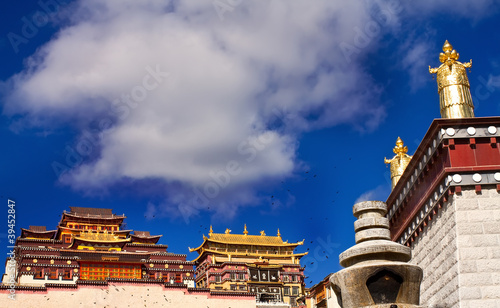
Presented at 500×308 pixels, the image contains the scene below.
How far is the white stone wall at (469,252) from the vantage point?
51.7 feet

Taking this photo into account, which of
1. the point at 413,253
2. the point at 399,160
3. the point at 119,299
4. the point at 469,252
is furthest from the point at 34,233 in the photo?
the point at 469,252

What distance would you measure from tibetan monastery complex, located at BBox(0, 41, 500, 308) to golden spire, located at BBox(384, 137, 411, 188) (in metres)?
0.05

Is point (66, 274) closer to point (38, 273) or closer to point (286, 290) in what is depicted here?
point (38, 273)

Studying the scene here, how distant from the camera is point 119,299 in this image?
4359 centimetres

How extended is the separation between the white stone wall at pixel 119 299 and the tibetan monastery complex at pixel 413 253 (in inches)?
3.0

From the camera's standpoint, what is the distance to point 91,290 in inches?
1692

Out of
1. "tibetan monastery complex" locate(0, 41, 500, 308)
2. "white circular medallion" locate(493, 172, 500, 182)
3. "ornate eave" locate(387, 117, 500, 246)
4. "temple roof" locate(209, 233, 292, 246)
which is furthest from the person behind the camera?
"temple roof" locate(209, 233, 292, 246)

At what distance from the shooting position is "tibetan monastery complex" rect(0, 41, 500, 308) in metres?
9.23

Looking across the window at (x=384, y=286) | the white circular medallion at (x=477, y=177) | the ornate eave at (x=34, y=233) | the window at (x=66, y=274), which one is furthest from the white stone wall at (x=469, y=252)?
the ornate eave at (x=34, y=233)

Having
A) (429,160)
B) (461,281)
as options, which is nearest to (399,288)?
(461,281)

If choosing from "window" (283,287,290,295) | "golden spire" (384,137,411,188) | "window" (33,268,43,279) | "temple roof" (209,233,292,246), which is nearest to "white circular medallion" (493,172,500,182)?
"golden spire" (384,137,411,188)

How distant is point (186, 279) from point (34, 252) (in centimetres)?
1502

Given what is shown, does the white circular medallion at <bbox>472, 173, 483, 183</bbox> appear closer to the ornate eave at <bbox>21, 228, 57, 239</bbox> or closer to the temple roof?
the temple roof

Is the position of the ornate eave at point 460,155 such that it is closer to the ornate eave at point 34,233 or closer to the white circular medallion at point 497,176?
the white circular medallion at point 497,176
